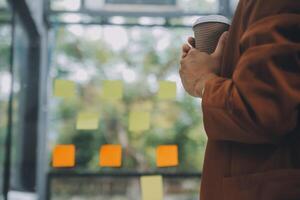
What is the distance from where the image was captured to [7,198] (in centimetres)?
170

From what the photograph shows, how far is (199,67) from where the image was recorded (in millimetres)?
764

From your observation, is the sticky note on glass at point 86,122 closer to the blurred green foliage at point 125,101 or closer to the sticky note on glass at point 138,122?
the blurred green foliage at point 125,101

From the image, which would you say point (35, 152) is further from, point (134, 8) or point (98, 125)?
point (134, 8)

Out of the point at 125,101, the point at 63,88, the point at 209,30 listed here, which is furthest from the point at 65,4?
the point at 209,30

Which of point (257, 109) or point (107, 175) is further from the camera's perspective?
point (107, 175)

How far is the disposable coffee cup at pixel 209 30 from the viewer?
794 mm

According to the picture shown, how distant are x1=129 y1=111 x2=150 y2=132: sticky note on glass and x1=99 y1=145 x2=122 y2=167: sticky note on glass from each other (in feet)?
0.42

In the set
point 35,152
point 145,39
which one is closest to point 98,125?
point 35,152

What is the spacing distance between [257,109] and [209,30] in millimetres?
231

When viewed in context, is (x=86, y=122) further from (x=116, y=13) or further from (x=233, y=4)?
(x=233, y=4)

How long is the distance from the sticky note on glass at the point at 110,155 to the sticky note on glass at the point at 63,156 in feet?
0.48

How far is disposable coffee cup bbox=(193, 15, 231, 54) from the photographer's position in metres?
0.79

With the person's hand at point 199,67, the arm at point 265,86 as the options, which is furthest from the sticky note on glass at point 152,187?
the arm at point 265,86

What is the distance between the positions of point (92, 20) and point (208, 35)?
1.47 metres
